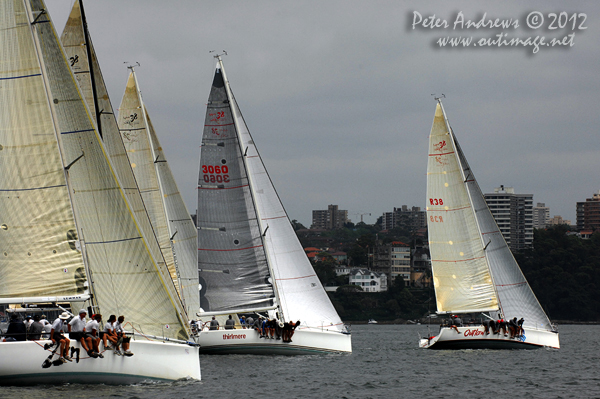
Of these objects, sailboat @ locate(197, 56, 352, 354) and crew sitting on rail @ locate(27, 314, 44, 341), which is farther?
sailboat @ locate(197, 56, 352, 354)

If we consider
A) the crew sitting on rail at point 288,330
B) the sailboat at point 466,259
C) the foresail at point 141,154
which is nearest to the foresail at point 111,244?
the crew sitting on rail at point 288,330

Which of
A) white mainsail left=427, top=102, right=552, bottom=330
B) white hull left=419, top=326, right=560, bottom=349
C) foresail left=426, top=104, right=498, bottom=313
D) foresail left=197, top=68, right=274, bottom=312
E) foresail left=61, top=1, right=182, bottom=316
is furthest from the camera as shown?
foresail left=426, top=104, right=498, bottom=313

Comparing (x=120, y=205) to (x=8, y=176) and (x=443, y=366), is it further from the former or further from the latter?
(x=443, y=366)

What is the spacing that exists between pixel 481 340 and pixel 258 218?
33.4 feet

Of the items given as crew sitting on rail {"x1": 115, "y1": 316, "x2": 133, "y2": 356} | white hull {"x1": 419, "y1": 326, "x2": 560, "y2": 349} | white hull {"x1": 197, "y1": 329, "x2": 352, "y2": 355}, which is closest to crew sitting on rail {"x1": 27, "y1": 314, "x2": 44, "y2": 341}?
crew sitting on rail {"x1": 115, "y1": 316, "x2": 133, "y2": 356}

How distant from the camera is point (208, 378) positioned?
23.4m

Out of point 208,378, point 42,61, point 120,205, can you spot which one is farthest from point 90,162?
point 208,378

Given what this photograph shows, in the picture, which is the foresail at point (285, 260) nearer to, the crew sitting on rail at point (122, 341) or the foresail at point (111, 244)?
the foresail at point (111, 244)

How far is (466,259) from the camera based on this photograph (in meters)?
37.3

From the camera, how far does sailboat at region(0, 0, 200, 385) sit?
19391 mm

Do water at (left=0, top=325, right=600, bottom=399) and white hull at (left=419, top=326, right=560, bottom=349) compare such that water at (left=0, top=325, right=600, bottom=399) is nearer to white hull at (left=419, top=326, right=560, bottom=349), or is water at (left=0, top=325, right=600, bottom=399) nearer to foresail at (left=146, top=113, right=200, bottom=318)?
white hull at (left=419, top=326, right=560, bottom=349)

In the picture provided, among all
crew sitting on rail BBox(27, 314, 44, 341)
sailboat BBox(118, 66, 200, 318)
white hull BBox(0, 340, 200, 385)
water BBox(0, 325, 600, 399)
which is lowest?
water BBox(0, 325, 600, 399)

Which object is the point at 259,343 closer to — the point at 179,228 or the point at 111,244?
the point at 179,228

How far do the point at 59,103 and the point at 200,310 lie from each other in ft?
43.9
